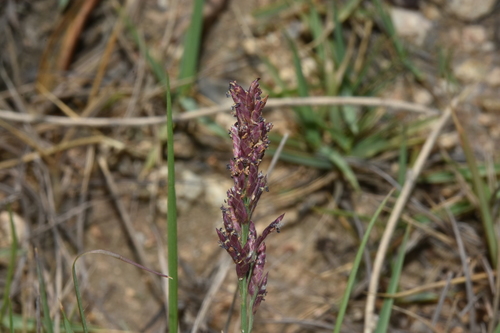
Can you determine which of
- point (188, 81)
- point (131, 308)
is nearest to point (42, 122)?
point (188, 81)

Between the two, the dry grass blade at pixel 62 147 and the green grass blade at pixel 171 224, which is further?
the dry grass blade at pixel 62 147

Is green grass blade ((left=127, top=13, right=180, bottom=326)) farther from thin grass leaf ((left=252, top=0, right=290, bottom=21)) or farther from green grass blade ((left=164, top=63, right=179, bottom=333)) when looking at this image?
thin grass leaf ((left=252, top=0, right=290, bottom=21))

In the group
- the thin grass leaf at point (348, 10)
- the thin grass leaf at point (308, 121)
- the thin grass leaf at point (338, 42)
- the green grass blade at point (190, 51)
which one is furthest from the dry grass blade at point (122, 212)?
the thin grass leaf at point (348, 10)

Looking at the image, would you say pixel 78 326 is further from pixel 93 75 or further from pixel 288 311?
pixel 93 75

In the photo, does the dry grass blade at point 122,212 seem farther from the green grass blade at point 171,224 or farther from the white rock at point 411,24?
the white rock at point 411,24

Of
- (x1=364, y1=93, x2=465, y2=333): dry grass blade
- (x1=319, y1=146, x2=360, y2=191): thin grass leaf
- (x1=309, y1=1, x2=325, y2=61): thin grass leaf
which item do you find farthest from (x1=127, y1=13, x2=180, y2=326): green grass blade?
(x1=309, y1=1, x2=325, y2=61): thin grass leaf
